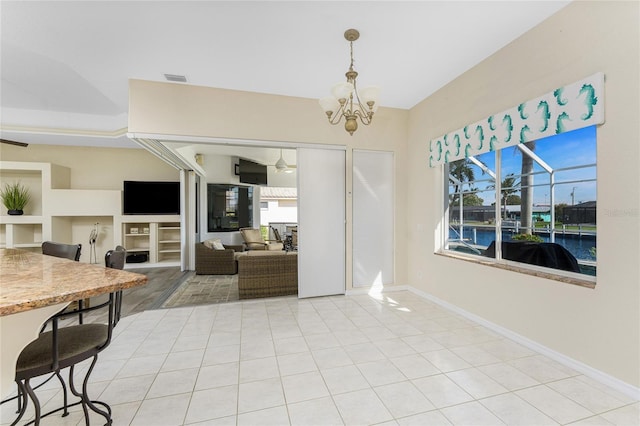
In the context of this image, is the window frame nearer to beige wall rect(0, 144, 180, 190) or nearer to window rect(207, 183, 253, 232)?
window rect(207, 183, 253, 232)

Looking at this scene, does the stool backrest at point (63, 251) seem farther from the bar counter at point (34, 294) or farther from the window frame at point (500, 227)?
the window frame at point (500, 227)

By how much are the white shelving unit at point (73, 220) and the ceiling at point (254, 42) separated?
234 centimetres

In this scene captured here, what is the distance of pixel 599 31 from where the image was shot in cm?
215

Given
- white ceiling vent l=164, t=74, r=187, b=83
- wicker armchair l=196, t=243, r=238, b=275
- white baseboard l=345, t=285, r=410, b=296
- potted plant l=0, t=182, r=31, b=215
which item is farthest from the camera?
wicker armchair l=196, t=243, r=238, b=275

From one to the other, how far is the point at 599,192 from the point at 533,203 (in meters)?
0.63

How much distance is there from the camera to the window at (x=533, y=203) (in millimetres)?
2348

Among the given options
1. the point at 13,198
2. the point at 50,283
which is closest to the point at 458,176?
the point at 50,283

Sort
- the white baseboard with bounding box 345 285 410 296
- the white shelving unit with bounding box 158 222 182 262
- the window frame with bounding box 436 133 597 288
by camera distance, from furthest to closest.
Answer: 1. the white shelving unit with bounding box 158 222 182 262
2. the white baseboard with bounding box 345 285 410 296
3. the window frame with bounding box 436 133 597 288

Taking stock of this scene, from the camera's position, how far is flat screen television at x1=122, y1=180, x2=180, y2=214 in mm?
6273

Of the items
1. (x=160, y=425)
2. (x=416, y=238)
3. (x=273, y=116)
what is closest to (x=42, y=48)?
(x=273, y=116)

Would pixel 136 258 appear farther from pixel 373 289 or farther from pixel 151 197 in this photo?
pixel 373 289

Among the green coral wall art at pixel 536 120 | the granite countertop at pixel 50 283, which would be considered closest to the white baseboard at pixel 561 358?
the green coral wall art at pixel 536 120

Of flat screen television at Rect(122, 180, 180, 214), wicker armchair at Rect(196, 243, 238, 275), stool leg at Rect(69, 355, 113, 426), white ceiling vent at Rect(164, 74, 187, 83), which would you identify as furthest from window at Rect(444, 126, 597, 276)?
flat screen television at Rect(122, 180, 180, 214)

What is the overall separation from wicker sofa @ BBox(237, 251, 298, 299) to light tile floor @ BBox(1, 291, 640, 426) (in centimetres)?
86
